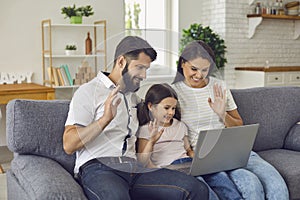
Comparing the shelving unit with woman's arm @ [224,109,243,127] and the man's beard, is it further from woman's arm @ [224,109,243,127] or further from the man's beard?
the man's beard

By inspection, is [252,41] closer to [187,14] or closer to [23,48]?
[187,14]

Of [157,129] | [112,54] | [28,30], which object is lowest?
[157,129]

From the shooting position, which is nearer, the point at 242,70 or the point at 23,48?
the point at 23,48

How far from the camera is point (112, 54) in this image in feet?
5.83

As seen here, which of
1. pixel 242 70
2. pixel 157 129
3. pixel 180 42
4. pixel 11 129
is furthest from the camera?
pixel 242 70

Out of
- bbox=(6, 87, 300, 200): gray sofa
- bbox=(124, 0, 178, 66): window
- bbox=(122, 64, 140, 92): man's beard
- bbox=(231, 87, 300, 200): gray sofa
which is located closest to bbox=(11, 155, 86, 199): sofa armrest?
bbox=(6, 87, 300, 200): gray sofa

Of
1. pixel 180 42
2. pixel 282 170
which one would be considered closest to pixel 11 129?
pixel 180 42

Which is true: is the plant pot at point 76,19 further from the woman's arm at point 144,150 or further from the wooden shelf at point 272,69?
the woman's arm at point 144,150

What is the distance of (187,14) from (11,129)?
384 centimetres

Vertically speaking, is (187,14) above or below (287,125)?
above

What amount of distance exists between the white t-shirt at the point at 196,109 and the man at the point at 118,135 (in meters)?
0.18

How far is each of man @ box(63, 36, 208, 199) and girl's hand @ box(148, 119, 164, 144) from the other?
0.23ft

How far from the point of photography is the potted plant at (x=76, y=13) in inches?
174

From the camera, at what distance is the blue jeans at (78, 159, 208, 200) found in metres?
1.72
